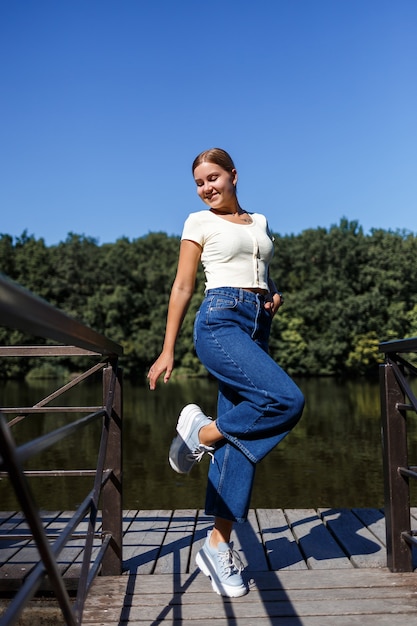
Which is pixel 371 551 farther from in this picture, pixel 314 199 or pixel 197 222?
pixel 314 199

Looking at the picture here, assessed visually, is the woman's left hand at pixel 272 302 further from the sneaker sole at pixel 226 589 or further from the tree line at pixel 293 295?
the tree line at pixel 293 295

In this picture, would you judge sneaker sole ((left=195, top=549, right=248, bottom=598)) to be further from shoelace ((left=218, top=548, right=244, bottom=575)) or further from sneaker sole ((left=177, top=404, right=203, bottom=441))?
sneaker sole ((left=177, top=404, right=203, bottom=441))

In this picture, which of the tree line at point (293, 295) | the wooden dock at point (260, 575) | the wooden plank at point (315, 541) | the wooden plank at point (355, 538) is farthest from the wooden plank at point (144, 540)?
the tree line at point (293, 295)

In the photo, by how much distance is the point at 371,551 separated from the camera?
8.56 feet

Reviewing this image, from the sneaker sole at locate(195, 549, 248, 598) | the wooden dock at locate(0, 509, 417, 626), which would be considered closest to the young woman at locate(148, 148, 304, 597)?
the sneaker sole at locate(195, 549, 248, 598)

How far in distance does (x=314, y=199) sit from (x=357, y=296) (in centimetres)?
754

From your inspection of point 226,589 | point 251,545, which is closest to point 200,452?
point 226,589

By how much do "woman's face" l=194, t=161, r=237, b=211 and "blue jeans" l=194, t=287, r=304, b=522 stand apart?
0.33 meters

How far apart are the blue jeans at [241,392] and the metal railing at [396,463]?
1.47 feet

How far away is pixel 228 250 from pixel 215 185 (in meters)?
0.26

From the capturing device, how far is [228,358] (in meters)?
2.12

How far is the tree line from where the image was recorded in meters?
31.2

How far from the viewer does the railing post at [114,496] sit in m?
2.39

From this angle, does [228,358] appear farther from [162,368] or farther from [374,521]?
[374,521]
